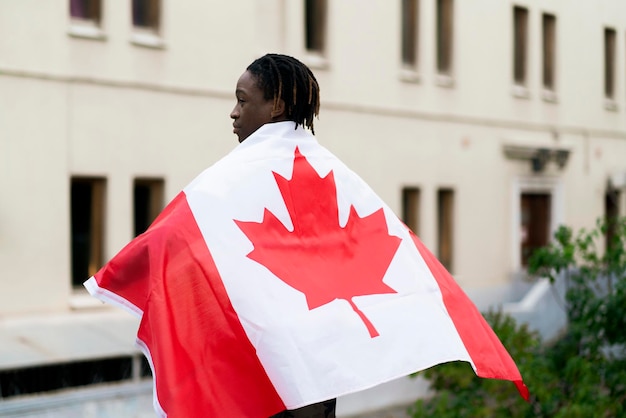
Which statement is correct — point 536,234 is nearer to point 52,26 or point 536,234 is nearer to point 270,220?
point 52,26

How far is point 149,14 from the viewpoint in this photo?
1541 cm

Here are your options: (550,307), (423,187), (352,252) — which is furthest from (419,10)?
(352,252)

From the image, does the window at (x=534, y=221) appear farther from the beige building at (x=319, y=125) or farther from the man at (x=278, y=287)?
the man at (x=278, y=287)

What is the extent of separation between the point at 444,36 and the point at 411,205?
292cm

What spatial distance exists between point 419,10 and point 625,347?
514 inches

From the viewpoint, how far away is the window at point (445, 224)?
2141 centimetres

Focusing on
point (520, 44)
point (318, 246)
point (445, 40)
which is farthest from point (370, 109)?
point (318, 246)

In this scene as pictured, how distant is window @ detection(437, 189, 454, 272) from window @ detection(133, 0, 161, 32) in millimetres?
7418

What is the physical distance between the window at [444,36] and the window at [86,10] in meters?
7.92

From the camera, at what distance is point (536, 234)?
79.2 ft

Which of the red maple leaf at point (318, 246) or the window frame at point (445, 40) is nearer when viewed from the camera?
the red maple leaf at point (318, 246)

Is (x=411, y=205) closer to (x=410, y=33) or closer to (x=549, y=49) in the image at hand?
(x=410, y=33)

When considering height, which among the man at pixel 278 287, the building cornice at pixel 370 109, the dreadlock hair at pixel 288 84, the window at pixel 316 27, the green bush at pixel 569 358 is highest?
the window at pixel 316 27

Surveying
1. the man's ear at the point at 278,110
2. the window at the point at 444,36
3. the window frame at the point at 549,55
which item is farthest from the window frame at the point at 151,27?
the man's ear at the point at 278,110
